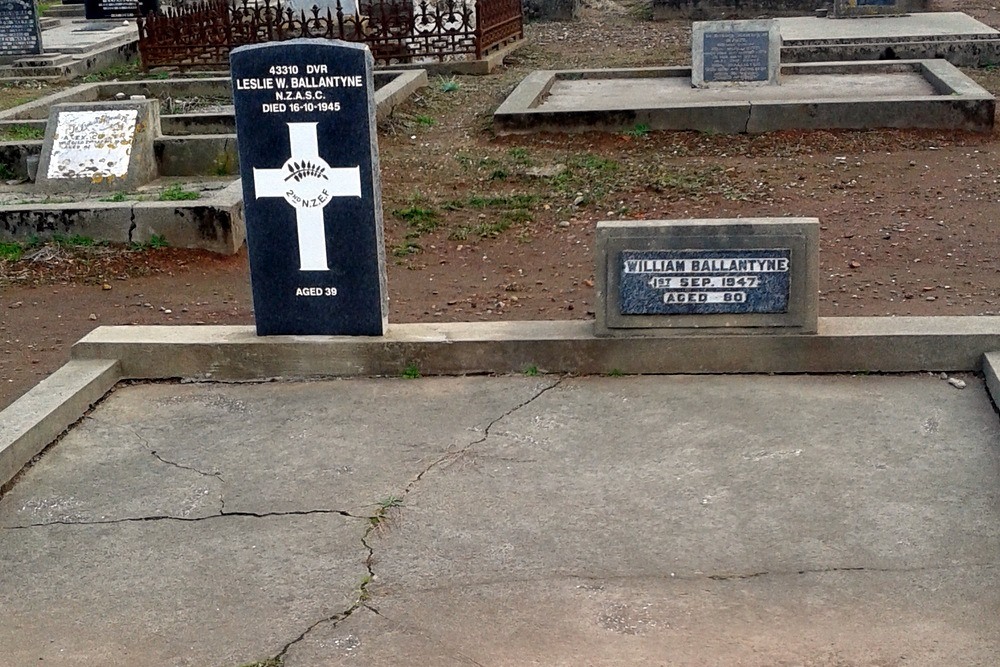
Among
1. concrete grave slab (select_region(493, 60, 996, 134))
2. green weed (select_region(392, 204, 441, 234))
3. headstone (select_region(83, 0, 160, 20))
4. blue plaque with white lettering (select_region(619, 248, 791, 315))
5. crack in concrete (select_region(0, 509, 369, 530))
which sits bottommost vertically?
green weed (select_region(392, 204, 441, 234))

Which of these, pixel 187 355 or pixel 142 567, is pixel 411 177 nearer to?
pixel 187 355

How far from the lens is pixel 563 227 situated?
881 cm

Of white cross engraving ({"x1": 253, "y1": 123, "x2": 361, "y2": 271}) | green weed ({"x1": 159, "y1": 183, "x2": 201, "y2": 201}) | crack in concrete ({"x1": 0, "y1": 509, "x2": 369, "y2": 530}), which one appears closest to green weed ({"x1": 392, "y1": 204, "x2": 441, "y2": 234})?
green weed ({"x1": 159, "y1": 183, "x2": 201, "y2": 201})

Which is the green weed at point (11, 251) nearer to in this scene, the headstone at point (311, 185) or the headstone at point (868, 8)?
the headstone at point (311, 185)

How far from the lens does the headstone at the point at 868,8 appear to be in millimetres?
17891

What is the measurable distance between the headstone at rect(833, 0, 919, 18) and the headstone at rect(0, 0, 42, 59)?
1185 centimetres

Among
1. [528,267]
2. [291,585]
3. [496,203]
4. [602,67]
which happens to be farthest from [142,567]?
[602,67]

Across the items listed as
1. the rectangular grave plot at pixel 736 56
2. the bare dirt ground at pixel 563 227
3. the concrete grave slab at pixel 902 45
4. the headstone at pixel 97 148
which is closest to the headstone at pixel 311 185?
the bare dirt ground at pixel 563 227

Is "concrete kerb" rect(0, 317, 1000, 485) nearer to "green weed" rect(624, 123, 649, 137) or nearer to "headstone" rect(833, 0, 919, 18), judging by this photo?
"green weed" rect(624, 123, 649, 137)

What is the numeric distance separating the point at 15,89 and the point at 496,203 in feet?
33.0

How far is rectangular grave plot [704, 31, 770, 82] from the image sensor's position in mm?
12938

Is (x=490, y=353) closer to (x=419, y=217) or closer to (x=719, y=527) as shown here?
(x=719, y=527)

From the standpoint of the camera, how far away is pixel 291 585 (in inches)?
151

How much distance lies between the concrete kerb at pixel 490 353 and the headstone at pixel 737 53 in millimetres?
8054
